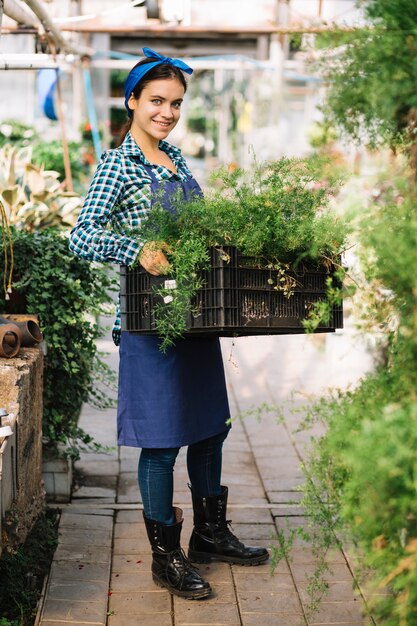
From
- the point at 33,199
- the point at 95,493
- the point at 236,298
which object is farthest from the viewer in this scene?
the point at 33,199

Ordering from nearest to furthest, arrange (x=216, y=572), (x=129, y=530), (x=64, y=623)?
(x=64, y=623), (x=216, y=572), (x=129, y=530)

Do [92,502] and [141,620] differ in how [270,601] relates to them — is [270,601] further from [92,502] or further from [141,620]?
[92,502]

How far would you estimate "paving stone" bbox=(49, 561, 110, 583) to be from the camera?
11.5ft

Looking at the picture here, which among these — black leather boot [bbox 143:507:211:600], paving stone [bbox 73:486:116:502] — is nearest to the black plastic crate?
black leather boot [bbox 143:507:211:600]

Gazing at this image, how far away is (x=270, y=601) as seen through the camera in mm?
3371

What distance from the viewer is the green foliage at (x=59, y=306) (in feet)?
13.2

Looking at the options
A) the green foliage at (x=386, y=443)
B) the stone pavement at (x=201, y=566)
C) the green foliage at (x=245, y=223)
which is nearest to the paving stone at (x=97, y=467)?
the stone pavement at (x=201, y=566)

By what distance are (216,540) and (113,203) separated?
1403 mm

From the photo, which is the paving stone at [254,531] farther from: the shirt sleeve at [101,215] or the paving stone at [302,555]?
the shirt sleeve at [101,215]

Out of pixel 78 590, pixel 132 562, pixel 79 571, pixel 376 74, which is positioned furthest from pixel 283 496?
pixel 376 74

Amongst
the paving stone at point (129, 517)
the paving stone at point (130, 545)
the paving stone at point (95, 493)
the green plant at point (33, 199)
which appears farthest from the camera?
the green plant at point (33, 199)

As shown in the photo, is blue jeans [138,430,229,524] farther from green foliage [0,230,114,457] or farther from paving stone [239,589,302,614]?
green foliage [0,230,114,457]

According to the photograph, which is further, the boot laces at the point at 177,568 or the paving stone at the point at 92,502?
the paving stone at the point at 92,502

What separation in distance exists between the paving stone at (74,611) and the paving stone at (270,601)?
0.50 meters
